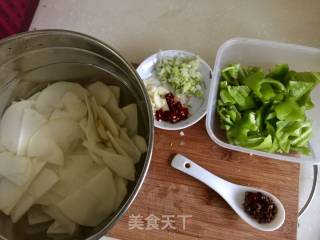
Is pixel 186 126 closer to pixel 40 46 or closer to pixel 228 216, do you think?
pixel 228 216

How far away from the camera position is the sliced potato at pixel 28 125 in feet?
3.01

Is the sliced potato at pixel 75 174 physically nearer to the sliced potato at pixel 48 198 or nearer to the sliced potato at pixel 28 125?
the sliced potato at pixel 48 198

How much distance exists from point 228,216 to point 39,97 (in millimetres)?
580

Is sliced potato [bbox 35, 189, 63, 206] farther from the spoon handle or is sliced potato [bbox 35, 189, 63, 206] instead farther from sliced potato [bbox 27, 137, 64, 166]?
the spoon handle

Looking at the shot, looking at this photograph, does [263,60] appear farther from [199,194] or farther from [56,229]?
[56,229]

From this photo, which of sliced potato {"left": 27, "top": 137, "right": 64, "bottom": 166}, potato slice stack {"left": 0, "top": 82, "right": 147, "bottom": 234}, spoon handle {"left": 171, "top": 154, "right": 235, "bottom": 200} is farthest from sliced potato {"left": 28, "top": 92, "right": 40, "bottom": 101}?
spoon handle {"left": 171, "top": 154, "right": 235, "bottom": 200}

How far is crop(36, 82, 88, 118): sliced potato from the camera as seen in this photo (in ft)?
3.15

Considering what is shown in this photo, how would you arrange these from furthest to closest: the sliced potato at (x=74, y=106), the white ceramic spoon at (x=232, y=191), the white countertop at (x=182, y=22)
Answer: the white countertop at (x=182, y=22) → the sliced potato at (x=74, y=106) → the white ceramic spoon at (x=232, y=191)

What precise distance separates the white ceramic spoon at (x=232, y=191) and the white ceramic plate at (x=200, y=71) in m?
0.11

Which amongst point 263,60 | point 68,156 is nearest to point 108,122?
point 68,156

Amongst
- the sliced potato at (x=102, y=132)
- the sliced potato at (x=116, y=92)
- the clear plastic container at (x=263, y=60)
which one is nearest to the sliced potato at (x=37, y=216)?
the sliced potato at (x=102, y=132)

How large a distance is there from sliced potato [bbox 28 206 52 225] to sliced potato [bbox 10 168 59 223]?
0.06 ft

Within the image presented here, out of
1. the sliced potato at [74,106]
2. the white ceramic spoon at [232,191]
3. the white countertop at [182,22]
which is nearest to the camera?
the white ceramic spoon at [232,191]

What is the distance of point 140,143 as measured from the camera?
879 mm
